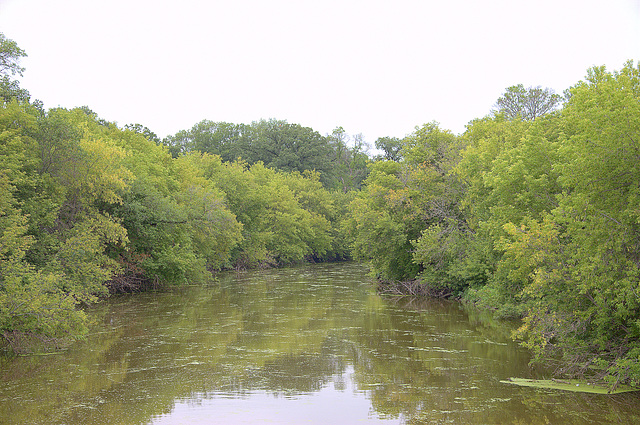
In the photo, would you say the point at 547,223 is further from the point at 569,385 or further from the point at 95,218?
the point at 95,218

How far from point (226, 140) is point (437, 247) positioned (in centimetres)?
6870

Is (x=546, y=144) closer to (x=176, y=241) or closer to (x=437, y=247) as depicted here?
(x=437, y=247)

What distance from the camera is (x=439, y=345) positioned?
739 inches

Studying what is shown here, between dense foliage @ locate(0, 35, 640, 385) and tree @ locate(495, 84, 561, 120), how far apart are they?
16.9 inches

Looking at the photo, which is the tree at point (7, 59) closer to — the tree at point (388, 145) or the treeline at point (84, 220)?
the treeline at point (84, 220)

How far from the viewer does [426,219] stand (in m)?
33.2

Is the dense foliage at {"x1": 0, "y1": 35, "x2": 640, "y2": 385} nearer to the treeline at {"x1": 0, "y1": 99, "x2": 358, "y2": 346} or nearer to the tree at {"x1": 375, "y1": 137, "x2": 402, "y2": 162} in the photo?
the treeline at {"x1": 0, "y1": 99, "x2": 358, "y2": 346}

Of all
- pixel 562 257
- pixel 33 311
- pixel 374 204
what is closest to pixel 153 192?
pixel 374 204

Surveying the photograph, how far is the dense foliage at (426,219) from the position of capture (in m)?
11.9

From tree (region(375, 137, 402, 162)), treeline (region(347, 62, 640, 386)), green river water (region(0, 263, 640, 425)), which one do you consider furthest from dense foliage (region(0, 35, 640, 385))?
tree (region(375, 137, 402, 162))

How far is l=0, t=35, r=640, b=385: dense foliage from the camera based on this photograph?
1194 cm

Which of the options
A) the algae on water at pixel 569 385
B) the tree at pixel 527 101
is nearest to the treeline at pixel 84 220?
the algae on water at pixel 569 385

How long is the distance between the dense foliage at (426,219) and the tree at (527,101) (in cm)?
43

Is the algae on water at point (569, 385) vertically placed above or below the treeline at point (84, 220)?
below
